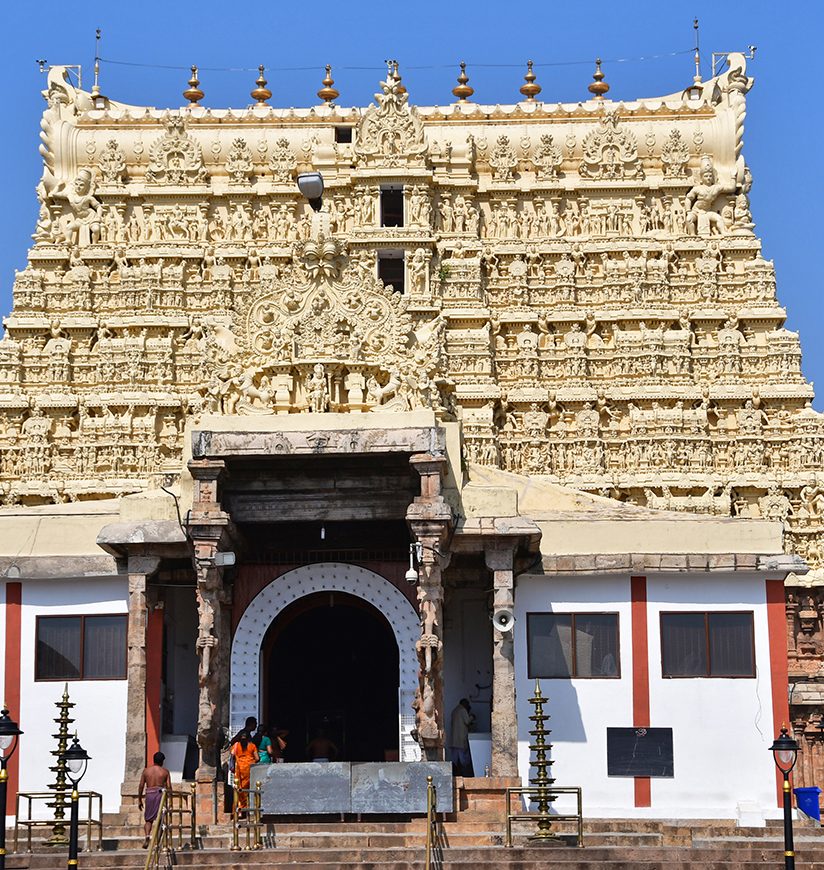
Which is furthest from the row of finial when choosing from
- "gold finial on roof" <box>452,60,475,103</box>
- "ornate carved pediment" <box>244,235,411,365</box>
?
"ornate carved pediment" <box>244,235,411,365</box>

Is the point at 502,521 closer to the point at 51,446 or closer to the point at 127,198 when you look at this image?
the point at 51,446

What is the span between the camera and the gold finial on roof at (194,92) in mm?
70812

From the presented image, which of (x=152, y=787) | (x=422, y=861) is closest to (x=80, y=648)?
(x=152, y=787)

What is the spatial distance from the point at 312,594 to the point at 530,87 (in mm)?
35875

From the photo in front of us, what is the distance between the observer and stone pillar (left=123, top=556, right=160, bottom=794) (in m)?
36.2

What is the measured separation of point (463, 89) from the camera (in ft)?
228

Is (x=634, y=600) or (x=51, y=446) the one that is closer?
(x=634, y=600)

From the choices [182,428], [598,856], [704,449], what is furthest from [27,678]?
[704,449]

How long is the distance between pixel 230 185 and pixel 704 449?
18.2m

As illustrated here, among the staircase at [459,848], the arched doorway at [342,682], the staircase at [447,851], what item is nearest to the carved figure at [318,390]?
the arched doorway at [342,682]

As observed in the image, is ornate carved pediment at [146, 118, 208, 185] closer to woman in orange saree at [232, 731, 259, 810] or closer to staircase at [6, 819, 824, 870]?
woman in orange saree at [232, 731, 259, 810]

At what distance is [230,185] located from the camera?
65.9 metres

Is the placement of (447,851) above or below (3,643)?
below

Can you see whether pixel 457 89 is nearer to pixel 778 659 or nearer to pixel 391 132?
pixel 391 132
